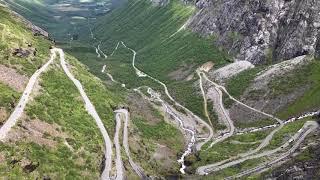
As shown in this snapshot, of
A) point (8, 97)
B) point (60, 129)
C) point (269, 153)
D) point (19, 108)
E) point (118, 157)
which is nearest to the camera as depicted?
point (8, 97)

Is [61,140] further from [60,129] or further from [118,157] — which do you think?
[118,157]

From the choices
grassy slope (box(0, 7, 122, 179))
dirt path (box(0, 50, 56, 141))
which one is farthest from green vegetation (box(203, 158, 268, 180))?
dirt path (box(0, 50, 56, 141))

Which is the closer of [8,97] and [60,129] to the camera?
[8,97]

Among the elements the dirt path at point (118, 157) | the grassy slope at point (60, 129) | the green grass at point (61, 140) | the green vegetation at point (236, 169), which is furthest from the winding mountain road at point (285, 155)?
the grassy slope at point (60, 129)

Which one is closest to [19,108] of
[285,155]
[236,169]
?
[236,169]

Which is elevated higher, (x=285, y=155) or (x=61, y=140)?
(x=61, y=140)

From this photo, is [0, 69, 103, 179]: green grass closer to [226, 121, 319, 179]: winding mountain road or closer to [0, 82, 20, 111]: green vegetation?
[0, 82, 20, 111]: green vegetation

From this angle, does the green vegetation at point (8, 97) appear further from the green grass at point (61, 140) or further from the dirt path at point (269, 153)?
the dirt path at point (269, 153)

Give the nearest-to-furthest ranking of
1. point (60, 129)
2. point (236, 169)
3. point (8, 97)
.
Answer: point (8, 97) → point (60, 129) → point (236, 169)

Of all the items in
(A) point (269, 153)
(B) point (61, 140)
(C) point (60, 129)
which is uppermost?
(C) point (60, 129)

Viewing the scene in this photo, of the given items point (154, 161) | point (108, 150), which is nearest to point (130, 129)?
point (154, 161)

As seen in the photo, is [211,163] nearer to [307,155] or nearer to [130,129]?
[130,129]
